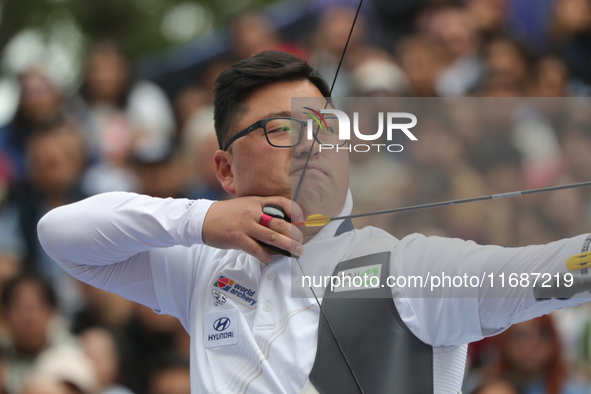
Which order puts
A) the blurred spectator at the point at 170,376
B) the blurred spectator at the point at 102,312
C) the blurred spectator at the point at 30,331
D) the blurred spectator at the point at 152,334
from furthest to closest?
the blurred spectator at the point at 102,312, the blurred spectator at the point at 152,334, the blurred spectator at the point at 30,331, the blurred spectator at the point at 170,376

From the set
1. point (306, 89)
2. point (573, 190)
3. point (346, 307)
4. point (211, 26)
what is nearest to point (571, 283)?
point (573, 190)

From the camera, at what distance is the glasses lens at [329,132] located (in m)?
2.01

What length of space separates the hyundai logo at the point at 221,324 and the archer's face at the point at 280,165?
14.3 inches

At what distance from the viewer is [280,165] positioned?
218cm

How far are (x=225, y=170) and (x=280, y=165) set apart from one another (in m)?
0.32

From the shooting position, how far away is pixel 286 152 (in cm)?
217

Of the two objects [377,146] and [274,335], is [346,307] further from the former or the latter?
[377,146]

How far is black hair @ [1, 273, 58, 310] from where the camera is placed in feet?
15.3

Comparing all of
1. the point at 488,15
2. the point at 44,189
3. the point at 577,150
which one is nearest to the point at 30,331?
the point at 44,189

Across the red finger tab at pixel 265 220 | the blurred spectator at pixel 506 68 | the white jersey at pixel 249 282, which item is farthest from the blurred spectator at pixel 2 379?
the blurred spectator at pixel 506 68

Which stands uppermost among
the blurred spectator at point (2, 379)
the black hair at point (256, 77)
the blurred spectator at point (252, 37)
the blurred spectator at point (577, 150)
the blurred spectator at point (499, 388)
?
the blurred spectator at point (252, 37)

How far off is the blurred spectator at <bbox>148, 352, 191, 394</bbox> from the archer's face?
85.4 inches

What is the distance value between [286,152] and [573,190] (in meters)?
0.77

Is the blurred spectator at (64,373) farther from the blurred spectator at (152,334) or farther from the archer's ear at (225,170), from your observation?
the archer's ear at (225,170)
